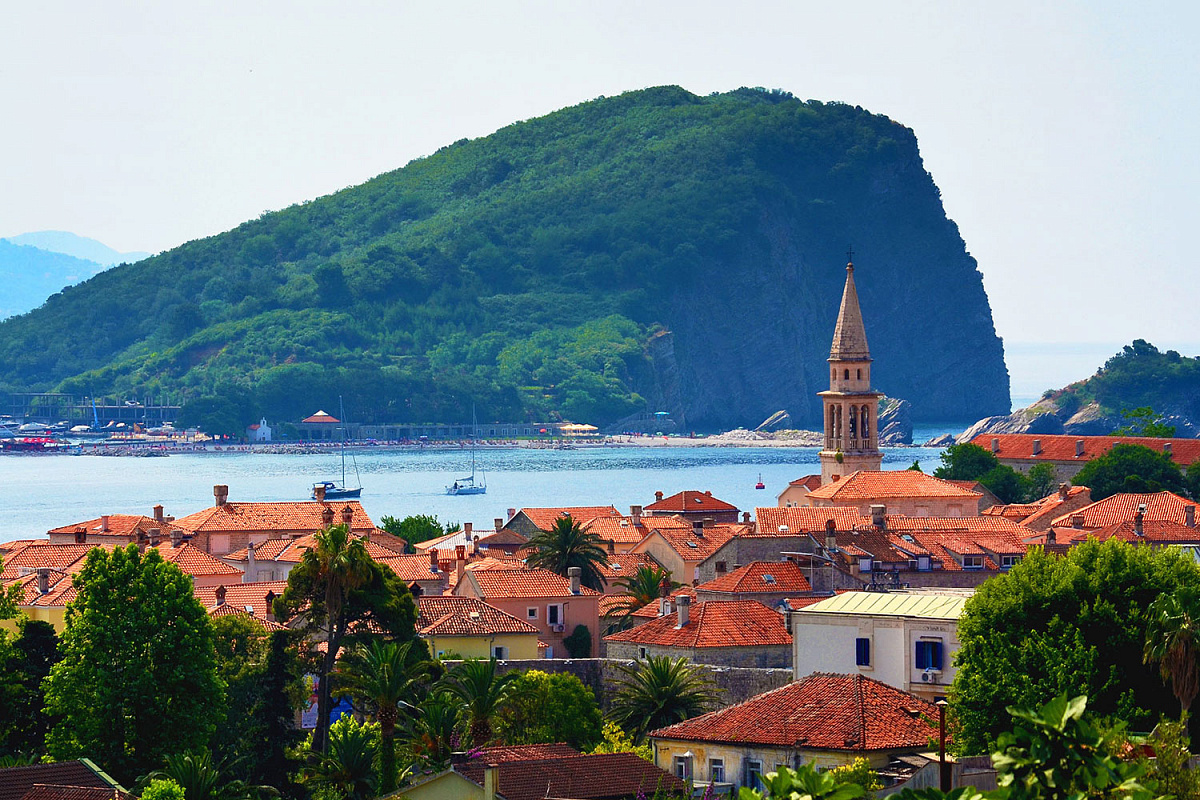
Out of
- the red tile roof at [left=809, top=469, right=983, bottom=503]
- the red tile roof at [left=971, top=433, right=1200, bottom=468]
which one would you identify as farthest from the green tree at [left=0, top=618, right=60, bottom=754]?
the red tile roof at [left=971, top=433, right=1200, bottom=468]

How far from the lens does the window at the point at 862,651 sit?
133ft

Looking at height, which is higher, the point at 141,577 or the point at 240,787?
the point at 141,577

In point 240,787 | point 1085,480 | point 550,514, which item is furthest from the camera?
point 1085,480

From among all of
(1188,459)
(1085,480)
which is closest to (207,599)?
(1085,480)

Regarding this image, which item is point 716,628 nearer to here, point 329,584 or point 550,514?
point 329,584

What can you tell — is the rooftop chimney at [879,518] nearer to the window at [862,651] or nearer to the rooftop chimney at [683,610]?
the rooftop chimney at [683,610]

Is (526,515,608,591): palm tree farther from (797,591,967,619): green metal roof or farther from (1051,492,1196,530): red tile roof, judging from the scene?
(1051,492,1196,530): red tile roof

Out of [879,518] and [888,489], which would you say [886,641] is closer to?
[879,518]

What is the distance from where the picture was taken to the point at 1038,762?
16047mm

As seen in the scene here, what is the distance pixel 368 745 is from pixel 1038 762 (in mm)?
20150

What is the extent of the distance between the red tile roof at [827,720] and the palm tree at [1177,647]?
11.3ft

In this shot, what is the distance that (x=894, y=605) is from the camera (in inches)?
1658

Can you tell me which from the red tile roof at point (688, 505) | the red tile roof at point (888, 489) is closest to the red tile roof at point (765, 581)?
the red tile roof at point (888, 489)

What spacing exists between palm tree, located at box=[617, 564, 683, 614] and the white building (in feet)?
41.0
